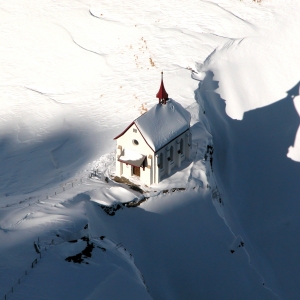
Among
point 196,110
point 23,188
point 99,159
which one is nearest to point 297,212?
point 196,110

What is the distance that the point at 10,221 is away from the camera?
4038 centimetres

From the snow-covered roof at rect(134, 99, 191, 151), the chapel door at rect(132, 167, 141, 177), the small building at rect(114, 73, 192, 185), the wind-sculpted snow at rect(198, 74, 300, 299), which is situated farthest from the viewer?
the wind-sculpted snow at rect(198, 74, 300, 299)

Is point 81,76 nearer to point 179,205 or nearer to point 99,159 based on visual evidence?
point 99,159

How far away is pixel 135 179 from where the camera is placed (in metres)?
45.1

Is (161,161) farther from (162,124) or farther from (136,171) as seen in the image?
(162,124)

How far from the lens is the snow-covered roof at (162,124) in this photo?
42.9 m

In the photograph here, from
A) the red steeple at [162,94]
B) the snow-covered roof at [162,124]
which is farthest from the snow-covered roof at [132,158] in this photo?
the red steeple at [162,94]

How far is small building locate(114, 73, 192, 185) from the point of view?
43.1m

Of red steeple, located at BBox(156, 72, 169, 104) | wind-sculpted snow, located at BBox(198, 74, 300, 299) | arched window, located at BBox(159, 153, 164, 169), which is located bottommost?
wind-sculpted snow, located at BBox(198, 74, 300, 299)

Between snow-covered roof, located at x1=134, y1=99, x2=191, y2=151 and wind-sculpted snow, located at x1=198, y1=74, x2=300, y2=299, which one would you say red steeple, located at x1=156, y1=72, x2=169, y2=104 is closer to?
snow-covered roof, located at x1=134, y1=99, x2=191, y2=151

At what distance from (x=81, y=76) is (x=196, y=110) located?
47.0ft

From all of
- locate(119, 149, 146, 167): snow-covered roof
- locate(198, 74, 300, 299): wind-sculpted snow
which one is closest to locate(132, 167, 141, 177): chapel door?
locate(119, 149, 146, 167): snow-covered roof

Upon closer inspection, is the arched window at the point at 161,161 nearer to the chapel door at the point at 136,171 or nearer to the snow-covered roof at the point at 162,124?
the snow-covered roof at the point at 162,124

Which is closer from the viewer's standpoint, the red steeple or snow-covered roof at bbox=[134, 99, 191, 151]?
snow-covered roof at bbox=[134, 99, 191, 151]
